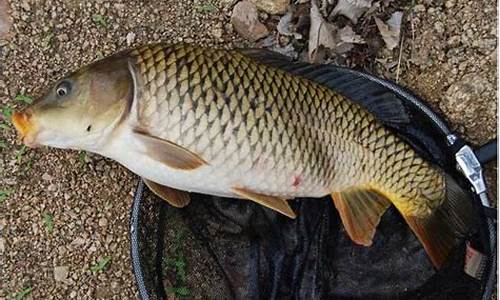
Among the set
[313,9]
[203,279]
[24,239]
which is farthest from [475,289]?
[24,239]

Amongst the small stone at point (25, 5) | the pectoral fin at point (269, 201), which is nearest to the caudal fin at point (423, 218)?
the pectoral fin at point (269, 201)

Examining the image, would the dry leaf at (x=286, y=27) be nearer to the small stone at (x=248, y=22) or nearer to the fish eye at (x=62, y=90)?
the small stone at (x=248, y=22)

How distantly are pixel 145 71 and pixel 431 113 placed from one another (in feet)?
2.03

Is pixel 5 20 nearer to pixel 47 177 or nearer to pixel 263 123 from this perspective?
pixel 47 177

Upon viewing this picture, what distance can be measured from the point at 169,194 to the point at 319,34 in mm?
503

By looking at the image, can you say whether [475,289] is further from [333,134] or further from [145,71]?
[145,71]

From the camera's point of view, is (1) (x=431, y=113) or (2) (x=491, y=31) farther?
(2) (x=491, y=31)

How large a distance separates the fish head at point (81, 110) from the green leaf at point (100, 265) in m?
0.45

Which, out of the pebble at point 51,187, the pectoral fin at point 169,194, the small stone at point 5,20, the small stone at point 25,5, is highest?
the small stone at point 25,5

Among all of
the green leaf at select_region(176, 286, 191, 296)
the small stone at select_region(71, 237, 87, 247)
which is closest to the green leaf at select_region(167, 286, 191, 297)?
the green leaf at select_region(176, 286, 191, 296)

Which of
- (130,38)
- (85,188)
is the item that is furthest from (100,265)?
(130,38)

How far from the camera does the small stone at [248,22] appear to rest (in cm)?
206

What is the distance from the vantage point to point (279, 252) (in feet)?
6.27

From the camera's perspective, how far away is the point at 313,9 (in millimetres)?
2025
